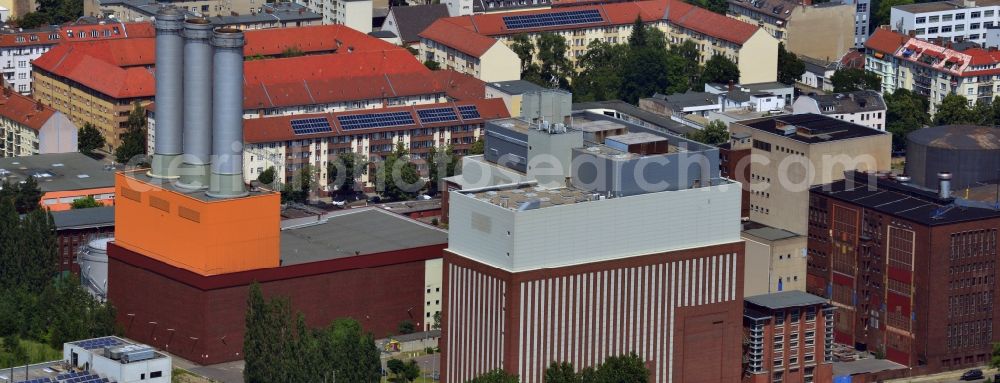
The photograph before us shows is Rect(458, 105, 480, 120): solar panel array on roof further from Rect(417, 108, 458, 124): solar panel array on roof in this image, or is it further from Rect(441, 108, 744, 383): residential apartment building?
Rect(441, 108, 744, 383): residential apartment building

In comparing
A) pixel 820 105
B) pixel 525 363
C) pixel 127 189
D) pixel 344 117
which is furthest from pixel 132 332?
pixel 820 105

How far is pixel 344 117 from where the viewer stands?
193 metres

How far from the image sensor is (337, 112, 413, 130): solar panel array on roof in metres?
193

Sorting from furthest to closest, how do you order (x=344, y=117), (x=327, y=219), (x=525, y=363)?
(x=344, y=117)
(x=327, y=219)
(x=525, y=363)

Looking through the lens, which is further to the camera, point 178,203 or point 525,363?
point 178,203

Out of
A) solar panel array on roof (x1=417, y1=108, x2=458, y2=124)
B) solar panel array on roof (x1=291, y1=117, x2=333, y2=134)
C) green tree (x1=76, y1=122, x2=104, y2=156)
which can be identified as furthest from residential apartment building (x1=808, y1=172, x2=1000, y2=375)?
green tree (x1=76, y1=122, x2=104, y2=156)

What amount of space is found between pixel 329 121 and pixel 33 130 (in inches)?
750

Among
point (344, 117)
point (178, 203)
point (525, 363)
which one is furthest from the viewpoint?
point (344, 117)

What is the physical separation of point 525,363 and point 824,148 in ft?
100

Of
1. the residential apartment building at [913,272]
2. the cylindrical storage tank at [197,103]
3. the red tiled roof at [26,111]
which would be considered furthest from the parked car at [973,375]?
the red tiled roof at [26,111]

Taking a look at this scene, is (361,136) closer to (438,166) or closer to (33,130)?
(438,166)

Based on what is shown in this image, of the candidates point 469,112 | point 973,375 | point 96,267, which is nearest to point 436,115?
point 469,112

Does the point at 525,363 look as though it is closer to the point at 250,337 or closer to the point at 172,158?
the point at 250,337

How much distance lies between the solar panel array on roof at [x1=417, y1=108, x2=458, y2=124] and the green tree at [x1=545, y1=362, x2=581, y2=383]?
166 ft
